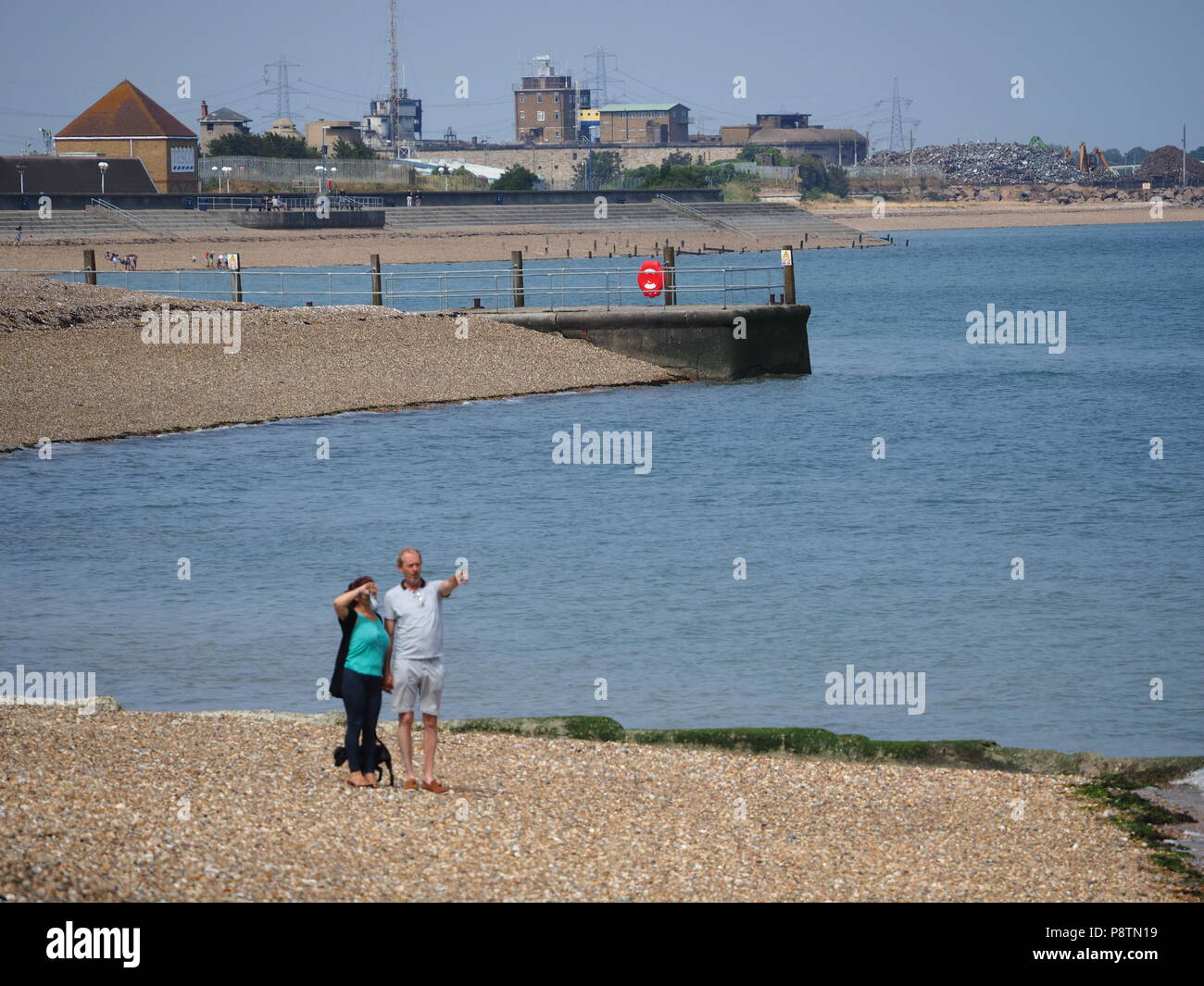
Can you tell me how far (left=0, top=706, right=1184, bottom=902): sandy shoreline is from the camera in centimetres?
877

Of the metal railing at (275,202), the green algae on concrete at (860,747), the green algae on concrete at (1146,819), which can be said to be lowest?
the green algae on concrete at (1146,819)

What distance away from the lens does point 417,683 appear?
10617 millimetres

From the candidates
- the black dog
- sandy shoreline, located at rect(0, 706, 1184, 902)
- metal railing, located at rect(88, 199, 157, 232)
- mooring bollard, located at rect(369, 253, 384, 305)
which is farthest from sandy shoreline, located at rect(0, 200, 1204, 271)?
the black dog

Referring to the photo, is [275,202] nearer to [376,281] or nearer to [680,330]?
[376,281]

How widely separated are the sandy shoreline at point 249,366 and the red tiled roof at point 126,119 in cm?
10525

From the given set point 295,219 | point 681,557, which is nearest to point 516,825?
point 681,557

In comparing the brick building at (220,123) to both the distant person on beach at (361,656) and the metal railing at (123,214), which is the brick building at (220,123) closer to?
the metal railing at (123,214)

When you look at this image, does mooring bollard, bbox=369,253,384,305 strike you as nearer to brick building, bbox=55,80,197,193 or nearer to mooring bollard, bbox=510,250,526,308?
mooring bollard, bbox=510,250,526,308

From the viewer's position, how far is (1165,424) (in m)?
38.7

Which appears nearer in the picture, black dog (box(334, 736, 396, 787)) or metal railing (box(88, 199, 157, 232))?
black dog (box(334, 736, 396, 787))

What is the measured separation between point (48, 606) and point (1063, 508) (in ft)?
55.7

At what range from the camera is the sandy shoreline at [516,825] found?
8773mm

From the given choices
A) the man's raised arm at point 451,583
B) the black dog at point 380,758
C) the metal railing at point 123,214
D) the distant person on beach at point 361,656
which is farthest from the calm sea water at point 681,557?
the metal railing at point 123,214
